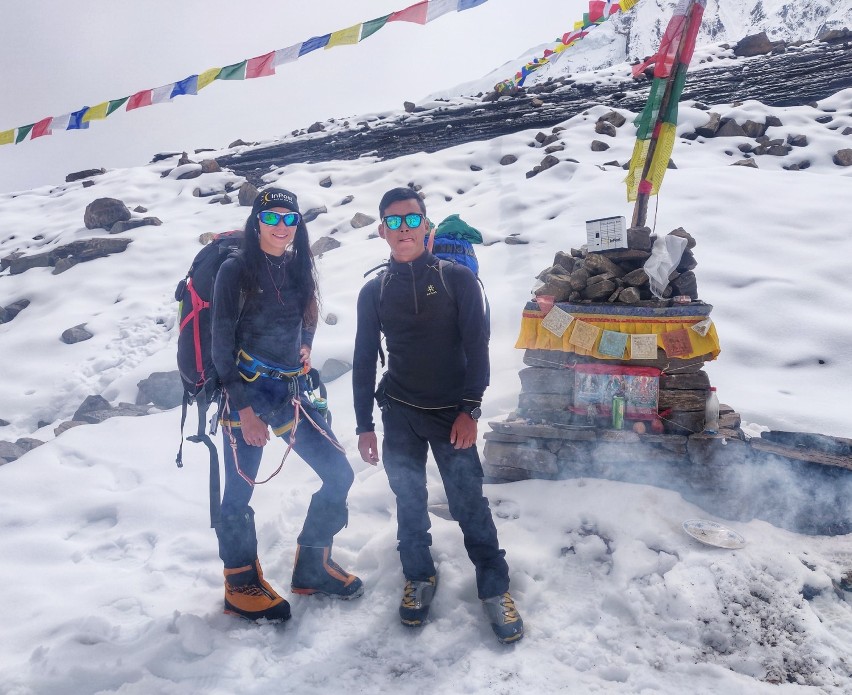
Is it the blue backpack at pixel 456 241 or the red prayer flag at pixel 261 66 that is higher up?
the red prayer flag at pixel 261 66

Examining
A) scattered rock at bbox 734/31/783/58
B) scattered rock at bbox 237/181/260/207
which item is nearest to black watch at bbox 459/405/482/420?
scattered rock at bbox 237/181/260/207

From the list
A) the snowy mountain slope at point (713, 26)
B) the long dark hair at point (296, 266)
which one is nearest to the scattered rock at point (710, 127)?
the long dark hair at point (296, 266)

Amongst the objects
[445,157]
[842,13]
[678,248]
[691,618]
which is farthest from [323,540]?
[842,13]

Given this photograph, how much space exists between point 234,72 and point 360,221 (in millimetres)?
5068

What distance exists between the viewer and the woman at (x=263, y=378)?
8.79 feet

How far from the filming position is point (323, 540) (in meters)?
3.06

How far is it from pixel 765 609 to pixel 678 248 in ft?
7.67

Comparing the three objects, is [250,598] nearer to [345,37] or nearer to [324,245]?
[345,37]

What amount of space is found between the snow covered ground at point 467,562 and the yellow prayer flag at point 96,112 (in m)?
3.87

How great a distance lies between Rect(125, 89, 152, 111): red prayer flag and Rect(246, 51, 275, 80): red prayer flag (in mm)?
1918

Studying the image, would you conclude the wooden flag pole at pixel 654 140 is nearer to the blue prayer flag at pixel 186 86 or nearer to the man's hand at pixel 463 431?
the man's hand at pixel 463 431

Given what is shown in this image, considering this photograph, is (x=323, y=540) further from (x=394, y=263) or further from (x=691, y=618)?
(x=691, y=618)

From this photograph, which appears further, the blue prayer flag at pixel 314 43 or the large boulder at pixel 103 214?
the large boulder at pixel 103 214

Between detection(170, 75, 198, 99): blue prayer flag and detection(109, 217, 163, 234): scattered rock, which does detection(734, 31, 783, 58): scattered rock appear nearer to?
detection(170, 75, 198, 99): blue prayer flag
